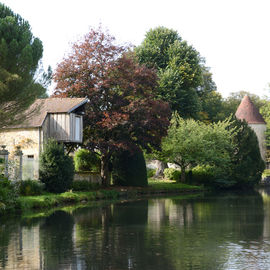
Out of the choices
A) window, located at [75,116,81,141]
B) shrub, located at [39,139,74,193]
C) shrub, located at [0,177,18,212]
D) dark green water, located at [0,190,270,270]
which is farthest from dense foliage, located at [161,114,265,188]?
dark green water, located at [0,190,270,270]

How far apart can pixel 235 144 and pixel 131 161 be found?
15.1 m

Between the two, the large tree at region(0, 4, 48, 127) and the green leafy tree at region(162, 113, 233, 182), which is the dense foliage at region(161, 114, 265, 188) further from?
the large tree at region(0, 4, 48, 127)

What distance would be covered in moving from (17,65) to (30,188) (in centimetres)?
736

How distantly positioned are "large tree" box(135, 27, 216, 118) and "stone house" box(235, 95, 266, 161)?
74.3 ft

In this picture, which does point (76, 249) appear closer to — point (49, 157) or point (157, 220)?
point (157, 220)

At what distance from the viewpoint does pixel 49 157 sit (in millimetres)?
33000

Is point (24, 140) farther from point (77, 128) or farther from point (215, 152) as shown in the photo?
point (215, 152)

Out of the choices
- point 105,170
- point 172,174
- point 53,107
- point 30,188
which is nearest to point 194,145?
point 172,174

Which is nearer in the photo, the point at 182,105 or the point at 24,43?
the point at 24,43

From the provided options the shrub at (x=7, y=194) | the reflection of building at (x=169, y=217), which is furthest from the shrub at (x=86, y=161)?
the shrub at (x=7, y=194)

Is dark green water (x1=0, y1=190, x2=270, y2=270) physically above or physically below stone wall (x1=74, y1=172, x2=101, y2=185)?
below

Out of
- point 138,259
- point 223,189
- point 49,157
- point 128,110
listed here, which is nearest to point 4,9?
point 49,157

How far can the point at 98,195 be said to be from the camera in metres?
35.7

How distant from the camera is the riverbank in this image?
26.9 meters
